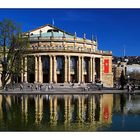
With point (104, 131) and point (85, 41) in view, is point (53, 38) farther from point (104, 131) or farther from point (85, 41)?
point (104, 131)

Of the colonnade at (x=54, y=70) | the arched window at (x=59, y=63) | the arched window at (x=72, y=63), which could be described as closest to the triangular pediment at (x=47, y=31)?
the arched window at (x=59, y=63)

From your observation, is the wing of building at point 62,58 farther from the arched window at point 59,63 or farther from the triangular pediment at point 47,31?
the triangular pediment at point 47,31

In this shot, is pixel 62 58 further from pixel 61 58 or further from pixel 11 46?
pixel 11 46

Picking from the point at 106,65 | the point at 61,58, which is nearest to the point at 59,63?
the point at 61,58

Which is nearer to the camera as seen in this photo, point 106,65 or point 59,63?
point 59,63

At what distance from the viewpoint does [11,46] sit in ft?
196

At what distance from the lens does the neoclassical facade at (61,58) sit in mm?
100125

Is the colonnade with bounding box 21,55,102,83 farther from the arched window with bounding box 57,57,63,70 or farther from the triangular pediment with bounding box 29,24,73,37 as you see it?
the triangular pediment with bounding box 29,24,73,37

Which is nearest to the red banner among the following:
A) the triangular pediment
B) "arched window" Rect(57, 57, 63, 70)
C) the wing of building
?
the wing of building

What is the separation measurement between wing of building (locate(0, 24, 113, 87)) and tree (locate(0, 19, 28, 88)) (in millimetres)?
36543

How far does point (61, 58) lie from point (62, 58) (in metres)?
0.25
